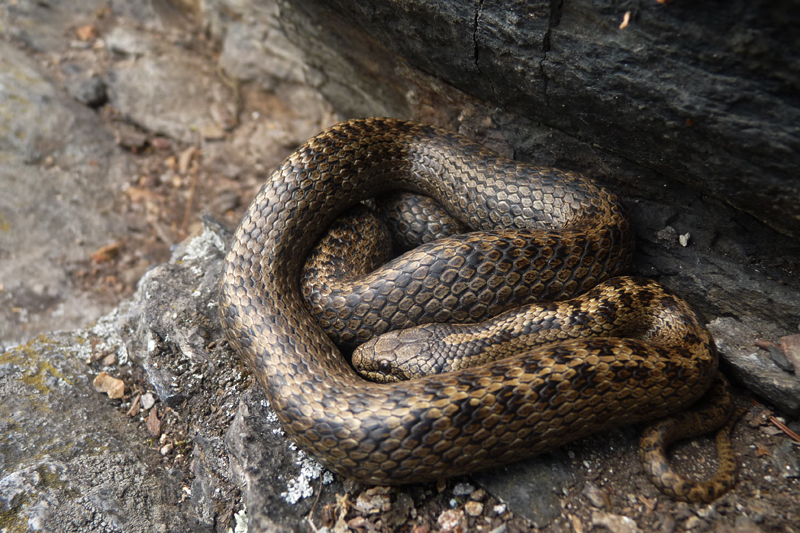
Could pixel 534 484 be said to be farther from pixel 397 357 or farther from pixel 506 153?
pixel 506 153

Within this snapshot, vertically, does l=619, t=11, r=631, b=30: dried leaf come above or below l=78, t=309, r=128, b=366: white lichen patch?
above

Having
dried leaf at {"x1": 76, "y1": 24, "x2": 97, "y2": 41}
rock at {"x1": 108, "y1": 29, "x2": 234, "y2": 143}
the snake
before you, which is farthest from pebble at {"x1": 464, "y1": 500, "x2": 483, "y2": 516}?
dried leaf at {"x1": 76, "y1": 24, "x2": 97, "y2": 41}

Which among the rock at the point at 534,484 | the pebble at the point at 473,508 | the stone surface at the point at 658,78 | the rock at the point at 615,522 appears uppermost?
the stone surface at the point at 658,78

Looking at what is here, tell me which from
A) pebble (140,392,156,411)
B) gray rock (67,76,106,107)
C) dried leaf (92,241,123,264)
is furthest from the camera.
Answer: gray rock (67,76,106,107)

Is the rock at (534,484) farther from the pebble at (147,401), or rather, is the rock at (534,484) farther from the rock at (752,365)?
the pebble at (147,401)

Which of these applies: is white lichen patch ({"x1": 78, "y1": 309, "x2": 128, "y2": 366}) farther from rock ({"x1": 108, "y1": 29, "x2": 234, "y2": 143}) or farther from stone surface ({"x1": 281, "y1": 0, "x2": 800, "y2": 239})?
rock ({"x1": 108, "y1": 29, "x2": 234, "y2": 143})

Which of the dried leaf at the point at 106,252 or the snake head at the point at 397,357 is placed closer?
the snake head at the point at 397,357

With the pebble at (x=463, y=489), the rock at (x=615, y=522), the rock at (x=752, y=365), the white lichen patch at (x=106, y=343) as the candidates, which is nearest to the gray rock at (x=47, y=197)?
the white lichen patch at (x=106, y=343)

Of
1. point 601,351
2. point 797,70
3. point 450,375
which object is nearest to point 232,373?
point 450,375
